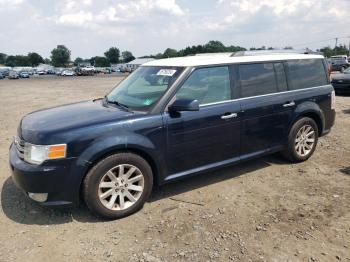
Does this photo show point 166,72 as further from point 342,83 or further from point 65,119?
point 342,83

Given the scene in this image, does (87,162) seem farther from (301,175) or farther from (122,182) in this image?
(301,175)

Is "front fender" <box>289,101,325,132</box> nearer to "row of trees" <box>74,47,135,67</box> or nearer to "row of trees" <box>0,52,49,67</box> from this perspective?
"row of trees" <box>74,47,135,67</box>

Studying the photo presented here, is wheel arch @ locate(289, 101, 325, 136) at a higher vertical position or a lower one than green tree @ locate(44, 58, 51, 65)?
lower

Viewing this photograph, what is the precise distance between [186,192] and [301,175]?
187 centimetres

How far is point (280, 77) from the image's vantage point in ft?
17.7

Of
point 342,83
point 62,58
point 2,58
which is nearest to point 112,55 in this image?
point 62,58

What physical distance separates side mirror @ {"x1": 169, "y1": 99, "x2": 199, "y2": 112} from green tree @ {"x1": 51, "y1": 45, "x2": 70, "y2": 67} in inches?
5408

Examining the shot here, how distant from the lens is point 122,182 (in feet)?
13.3

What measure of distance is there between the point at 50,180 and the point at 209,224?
1.81 metres

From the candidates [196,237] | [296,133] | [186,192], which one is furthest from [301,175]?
[196,237]

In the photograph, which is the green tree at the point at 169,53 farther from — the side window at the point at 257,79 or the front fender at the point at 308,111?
the side window at the point at 257,79

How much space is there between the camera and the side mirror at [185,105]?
407cm

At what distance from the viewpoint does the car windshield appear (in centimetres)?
441

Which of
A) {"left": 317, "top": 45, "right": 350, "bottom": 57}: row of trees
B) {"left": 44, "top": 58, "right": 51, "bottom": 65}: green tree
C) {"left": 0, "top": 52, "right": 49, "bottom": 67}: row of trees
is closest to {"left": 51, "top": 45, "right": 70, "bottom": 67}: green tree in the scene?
{"left": 0, "top": 52, "right": 49, "bottom": 67}: row of trees
